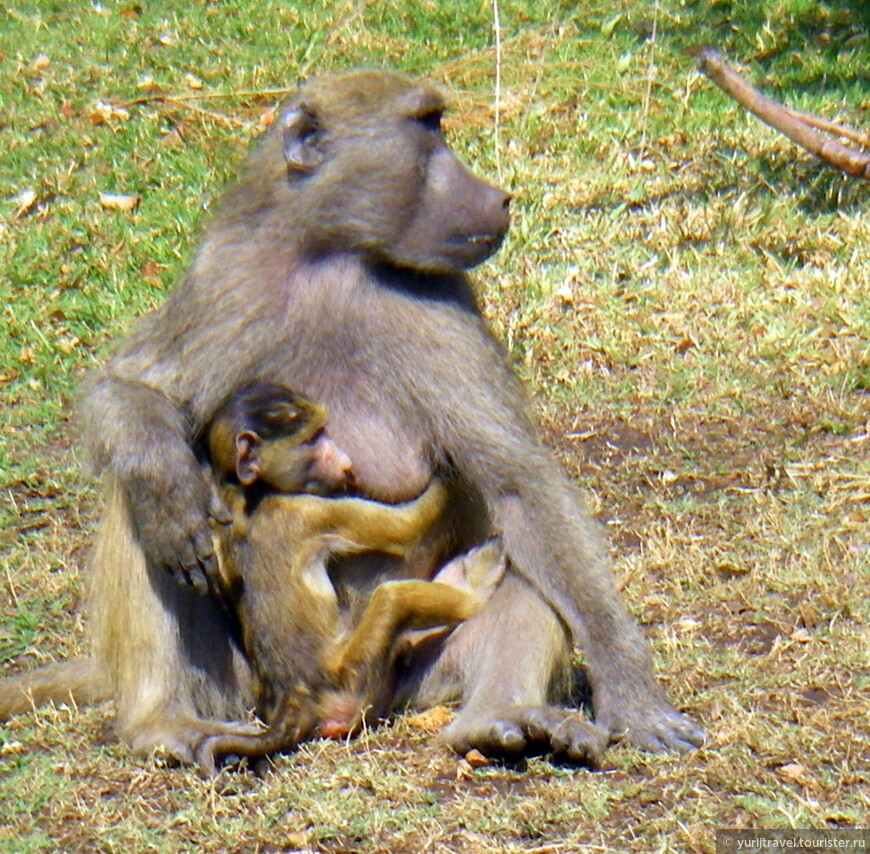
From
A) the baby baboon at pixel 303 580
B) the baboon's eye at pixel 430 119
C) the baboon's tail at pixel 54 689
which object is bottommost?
the baboon's tail at pixel 54 689

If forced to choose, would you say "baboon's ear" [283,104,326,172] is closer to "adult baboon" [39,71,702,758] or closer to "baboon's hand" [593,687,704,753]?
"adult baboon" [39,71,702,758]

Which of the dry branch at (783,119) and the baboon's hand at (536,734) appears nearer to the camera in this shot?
the baboon's hand at (536,734)

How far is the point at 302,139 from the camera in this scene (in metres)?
3.99

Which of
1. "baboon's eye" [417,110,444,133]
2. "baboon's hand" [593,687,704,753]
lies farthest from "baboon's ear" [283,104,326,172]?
"baboon's hand" [593,687,704,753]

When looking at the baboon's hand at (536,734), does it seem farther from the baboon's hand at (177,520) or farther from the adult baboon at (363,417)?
the baboon's hand at (177,520)

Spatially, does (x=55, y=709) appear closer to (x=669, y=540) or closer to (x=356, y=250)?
(x=356, y=250)

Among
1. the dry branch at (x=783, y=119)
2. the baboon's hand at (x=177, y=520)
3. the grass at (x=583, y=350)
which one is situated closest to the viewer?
the grass at (x=583, y=350)

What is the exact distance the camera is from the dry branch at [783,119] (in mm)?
5895

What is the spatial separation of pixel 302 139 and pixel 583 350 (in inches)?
91.6

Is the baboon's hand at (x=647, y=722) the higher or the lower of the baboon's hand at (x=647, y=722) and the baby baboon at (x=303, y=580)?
the lower

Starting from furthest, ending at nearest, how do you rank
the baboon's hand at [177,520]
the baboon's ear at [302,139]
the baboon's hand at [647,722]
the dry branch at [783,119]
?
the dry branch at [783,119], the baboon's ear at [302,139], the baboon's hand at [177,520], the baboon's hand at [647,722]

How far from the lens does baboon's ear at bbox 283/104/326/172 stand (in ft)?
13.0

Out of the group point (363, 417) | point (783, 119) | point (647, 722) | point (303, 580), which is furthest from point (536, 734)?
point (783, 119)

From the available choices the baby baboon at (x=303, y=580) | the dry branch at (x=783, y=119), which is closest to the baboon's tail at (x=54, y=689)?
the baby baboon at (x=303, y=580)
